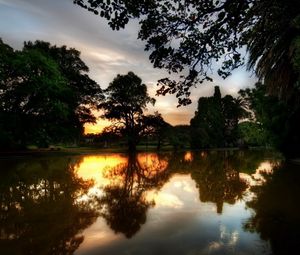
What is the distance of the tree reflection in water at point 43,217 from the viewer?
7.39 meters

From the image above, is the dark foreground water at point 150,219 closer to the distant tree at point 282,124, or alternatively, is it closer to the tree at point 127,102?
the distant tree at point 282,124

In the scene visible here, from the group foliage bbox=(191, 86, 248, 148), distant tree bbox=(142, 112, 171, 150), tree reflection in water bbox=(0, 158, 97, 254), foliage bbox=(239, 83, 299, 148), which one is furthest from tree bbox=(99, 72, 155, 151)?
tree reflection in water bbox=(0, 158, 97, 254)

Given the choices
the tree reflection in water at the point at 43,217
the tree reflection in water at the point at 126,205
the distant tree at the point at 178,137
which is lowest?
the tree reflection in water at the point at 43,217

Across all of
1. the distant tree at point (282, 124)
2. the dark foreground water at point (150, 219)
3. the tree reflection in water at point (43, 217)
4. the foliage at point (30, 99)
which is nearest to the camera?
the dark foreground water at point (150, 219)

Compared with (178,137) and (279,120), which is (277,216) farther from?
(178,137)

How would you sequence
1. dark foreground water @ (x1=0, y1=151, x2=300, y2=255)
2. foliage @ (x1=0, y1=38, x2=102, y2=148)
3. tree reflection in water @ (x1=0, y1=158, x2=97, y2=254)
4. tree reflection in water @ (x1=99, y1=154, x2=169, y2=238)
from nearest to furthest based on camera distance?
dark foreground water @ (x1=0, y1=151, x2=300, y2=255)
tree reflection in water @ (x1=0, y1=158, x2=97, y2=254)
tree reflection in water @ (x1=99, y1=154, x2=169, y2=238)
foliage @ (x1=0, y1=38, x2=102, y2=148)

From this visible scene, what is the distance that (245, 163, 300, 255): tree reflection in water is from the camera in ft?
24.5

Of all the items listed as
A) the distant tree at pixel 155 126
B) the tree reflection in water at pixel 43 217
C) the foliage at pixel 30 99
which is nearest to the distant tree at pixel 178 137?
the distant tree at pixel 155 126

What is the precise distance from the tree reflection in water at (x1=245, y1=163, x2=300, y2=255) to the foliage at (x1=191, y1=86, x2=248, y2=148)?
217 ft

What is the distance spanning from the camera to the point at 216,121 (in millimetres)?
96062

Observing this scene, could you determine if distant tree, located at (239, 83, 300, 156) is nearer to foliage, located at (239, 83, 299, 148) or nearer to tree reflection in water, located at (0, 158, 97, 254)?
foliage, located at (239, 83, 299, 148)

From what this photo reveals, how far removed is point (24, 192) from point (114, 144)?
228 feet

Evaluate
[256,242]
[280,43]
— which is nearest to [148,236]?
[256,242]

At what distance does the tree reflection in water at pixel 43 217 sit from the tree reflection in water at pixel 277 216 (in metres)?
4.16
